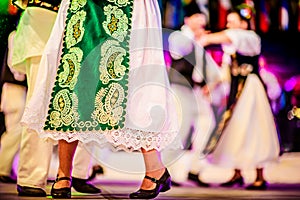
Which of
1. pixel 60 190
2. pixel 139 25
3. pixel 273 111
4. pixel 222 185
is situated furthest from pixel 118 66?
pixel 273 111

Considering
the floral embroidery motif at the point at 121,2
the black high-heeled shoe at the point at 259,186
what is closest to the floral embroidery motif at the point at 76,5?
the floral embroidery motif at the point at 121,2

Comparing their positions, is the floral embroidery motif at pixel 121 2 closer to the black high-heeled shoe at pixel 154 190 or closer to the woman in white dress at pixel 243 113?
the black high-heeled shoe at pixel 154 190

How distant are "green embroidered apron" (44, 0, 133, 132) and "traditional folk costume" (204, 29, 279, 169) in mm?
1250

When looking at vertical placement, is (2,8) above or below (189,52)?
above

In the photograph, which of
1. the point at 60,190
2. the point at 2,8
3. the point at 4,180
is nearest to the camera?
the point at 60,190

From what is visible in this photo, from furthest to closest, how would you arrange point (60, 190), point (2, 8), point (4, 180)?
point (2, 8) < point (4, 180) < point (60, 190)

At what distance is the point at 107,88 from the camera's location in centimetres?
226

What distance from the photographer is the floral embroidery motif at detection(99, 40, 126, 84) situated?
89.4 inches

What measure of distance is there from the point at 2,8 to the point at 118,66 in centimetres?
143

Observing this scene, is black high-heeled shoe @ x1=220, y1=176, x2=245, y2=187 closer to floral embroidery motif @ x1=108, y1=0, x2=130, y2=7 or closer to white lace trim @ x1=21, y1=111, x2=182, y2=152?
white lace trim @ x1=21, y1=111, x2=182, y2=152

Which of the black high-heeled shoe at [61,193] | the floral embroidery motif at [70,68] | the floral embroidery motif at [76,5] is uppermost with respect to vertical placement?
the floral embroidery motif at [76,5]

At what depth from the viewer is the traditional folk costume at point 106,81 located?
223 centimetres

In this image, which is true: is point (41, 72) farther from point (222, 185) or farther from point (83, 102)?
point (222, 185)

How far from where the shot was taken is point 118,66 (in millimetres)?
2277
